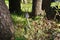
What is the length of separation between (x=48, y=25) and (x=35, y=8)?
1.81 m

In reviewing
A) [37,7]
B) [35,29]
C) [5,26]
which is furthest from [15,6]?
[5,26]

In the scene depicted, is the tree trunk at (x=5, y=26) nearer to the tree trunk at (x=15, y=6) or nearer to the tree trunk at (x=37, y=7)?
the tree trunk at (x=37, y=7)

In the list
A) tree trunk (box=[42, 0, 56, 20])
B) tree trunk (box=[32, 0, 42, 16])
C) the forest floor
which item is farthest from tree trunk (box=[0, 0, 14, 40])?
tree trunk (box=[42, 0, 56, 20])

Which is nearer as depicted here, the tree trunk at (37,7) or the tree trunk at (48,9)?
the tree trunk at (37,7)

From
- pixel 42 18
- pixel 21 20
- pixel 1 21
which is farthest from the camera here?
pixel 42 18

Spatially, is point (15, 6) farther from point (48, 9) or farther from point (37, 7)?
point (48, 9)

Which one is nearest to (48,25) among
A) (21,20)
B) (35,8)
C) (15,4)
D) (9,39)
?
(21,20)

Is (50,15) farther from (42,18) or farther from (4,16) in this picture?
(4,16)

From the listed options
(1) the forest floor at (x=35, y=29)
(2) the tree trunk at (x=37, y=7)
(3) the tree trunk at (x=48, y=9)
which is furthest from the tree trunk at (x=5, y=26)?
(3) the tree trunk at (x=48, y=9)

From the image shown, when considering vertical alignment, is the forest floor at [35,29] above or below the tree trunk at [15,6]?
below

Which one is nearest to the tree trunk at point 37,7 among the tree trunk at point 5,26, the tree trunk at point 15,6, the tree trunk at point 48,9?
the tree trunk at point 48,9

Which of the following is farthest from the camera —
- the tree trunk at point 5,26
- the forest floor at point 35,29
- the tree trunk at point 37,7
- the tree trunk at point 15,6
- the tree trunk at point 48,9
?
the tree trunk at point 15,6

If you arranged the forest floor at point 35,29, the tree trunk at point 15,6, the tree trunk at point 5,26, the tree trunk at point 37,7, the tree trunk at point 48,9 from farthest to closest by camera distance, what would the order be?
the tree trunk at point 15,6
the tree trunk at point 48,9
the tree trunk at point 37,7
the forest floor at point 35,29
the tree trunk at point 5,26

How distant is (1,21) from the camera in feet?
13.0
